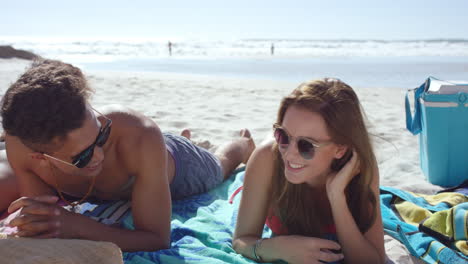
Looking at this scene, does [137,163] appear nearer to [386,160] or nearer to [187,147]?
[187,147]

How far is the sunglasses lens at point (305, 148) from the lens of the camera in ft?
7.16

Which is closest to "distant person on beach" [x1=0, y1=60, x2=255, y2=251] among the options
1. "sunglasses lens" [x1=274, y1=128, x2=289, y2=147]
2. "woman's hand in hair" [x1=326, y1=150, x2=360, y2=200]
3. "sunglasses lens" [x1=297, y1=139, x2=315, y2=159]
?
"sunglasses lens" [x1=274, y1=128, x2=289, y2=147]

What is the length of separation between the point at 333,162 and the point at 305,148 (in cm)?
24

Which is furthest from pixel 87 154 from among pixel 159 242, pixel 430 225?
pixel 430 225

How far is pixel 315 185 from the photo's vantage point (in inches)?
97.4

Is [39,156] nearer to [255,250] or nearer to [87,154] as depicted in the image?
[87,154]

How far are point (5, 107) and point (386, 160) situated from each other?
358 cm

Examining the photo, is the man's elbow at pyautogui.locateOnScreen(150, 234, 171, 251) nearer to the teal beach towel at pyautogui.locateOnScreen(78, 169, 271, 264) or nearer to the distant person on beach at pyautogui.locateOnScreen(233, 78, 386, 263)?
the teal beach towel at pyautogui.locateOnScreen(78, 169, 271, 264)

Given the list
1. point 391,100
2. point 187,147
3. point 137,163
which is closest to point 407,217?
point 187,147

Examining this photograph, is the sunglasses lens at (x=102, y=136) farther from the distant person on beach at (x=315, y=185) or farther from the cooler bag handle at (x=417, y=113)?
the cooler bag handle at (x=417, y=113)

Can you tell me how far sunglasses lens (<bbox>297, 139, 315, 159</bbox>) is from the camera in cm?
218

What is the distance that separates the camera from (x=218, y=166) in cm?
377

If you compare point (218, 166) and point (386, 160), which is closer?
point (218, 166)

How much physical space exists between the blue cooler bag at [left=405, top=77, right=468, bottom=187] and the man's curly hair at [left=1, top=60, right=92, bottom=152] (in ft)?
9.41
